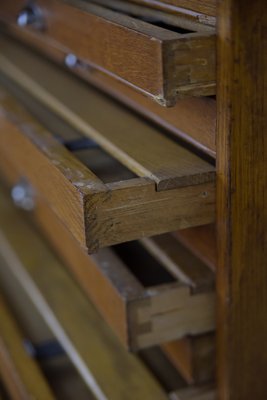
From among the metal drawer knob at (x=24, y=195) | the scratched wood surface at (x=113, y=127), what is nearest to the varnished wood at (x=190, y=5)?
the scratched wood surface at (x=113, y=127)

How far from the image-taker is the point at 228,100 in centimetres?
69

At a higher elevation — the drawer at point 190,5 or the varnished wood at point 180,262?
the drawer at point 190,5

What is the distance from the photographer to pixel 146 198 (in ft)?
2.41

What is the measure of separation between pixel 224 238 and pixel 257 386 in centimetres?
22

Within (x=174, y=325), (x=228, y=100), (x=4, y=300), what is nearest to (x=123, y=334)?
(x=174, y=325)

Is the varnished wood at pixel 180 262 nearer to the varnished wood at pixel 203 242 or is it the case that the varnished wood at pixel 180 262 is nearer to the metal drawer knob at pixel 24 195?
the varnished wood at pixel 203 242

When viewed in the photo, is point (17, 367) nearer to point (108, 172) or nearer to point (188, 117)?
point (108, 172)

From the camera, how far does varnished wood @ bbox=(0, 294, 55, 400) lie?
960 millimetres

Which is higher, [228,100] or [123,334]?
[228,100]

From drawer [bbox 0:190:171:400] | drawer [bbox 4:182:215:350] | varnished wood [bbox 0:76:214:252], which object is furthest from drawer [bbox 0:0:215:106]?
drawer [bbox 0:190:171:400]

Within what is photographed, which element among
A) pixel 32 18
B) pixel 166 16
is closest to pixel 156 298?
pixel 166 16

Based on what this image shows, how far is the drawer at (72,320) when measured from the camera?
96cm

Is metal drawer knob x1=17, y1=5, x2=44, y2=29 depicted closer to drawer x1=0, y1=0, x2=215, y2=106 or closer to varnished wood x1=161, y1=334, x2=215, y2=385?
drawer x1=0, y1=0, x2=215, y2=106

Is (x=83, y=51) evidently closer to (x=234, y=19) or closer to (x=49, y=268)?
(x=234, y=19)
